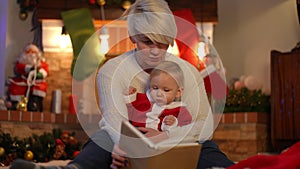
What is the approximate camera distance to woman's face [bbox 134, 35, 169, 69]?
→ 60.8 inches

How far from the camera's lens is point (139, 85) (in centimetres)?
154

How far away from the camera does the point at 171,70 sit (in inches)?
58.3

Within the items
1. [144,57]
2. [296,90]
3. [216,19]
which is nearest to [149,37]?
[144,57]

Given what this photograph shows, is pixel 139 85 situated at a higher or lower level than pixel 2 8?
lower

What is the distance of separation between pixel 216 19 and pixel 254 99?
662 millimetres

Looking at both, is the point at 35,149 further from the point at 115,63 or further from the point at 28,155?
the point at 115,63

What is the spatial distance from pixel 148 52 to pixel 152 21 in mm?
94

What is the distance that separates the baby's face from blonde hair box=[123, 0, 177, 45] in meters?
0.13

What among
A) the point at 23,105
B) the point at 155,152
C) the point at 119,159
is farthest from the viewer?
the point at 23,105

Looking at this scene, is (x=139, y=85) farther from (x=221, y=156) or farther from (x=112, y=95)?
(x=221, y=156)

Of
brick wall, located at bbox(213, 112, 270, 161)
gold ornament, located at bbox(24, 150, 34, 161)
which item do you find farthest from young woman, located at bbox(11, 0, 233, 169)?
brick wall, located at bbox(213, 112, 270, 161)

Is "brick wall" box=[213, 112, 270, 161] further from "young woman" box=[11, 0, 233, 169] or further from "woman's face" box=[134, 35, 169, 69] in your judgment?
"woman's face" box=[134, 35, 169, 69]

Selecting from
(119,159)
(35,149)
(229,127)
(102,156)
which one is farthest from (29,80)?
(119,159)

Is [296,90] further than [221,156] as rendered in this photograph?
Yes
